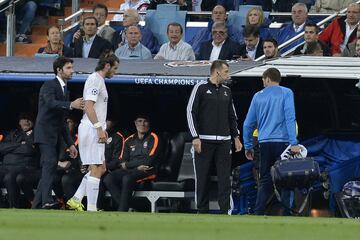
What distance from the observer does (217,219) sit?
368 inches

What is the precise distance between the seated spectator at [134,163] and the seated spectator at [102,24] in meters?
2.18

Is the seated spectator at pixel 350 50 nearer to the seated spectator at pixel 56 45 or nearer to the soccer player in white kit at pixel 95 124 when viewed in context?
the soccer player in white kit at pixel 95 124

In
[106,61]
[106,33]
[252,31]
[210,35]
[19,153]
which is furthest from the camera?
[106,33]

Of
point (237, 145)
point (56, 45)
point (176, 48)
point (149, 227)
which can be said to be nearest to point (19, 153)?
point (56, 45)

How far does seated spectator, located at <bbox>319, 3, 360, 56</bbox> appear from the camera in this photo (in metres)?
16.3

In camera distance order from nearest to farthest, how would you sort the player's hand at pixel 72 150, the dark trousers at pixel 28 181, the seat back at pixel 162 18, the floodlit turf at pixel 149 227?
the floodlit turf at pixel 149 227, the player's hand at pixel 72 150, the dark trousers at pixel 28 181, the seat back at pixel 162 18

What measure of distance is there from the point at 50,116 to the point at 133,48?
8.73 feet

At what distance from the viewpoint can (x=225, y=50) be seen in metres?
16.4

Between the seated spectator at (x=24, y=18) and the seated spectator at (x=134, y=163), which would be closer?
the seated spectator at (x=134, y=163)

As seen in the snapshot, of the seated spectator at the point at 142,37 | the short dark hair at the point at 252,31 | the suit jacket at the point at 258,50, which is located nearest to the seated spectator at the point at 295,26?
the suit jacket at the point at 258,50

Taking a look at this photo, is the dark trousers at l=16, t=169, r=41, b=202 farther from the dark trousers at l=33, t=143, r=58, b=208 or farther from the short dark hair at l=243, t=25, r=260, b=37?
the short dark hair at l=243, t=25, r=260, b=37

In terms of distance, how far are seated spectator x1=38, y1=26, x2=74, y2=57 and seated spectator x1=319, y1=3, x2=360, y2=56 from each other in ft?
11.0

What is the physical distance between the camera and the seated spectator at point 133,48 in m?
16.7

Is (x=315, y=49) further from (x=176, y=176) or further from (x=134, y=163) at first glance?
(x=134, y=163)
